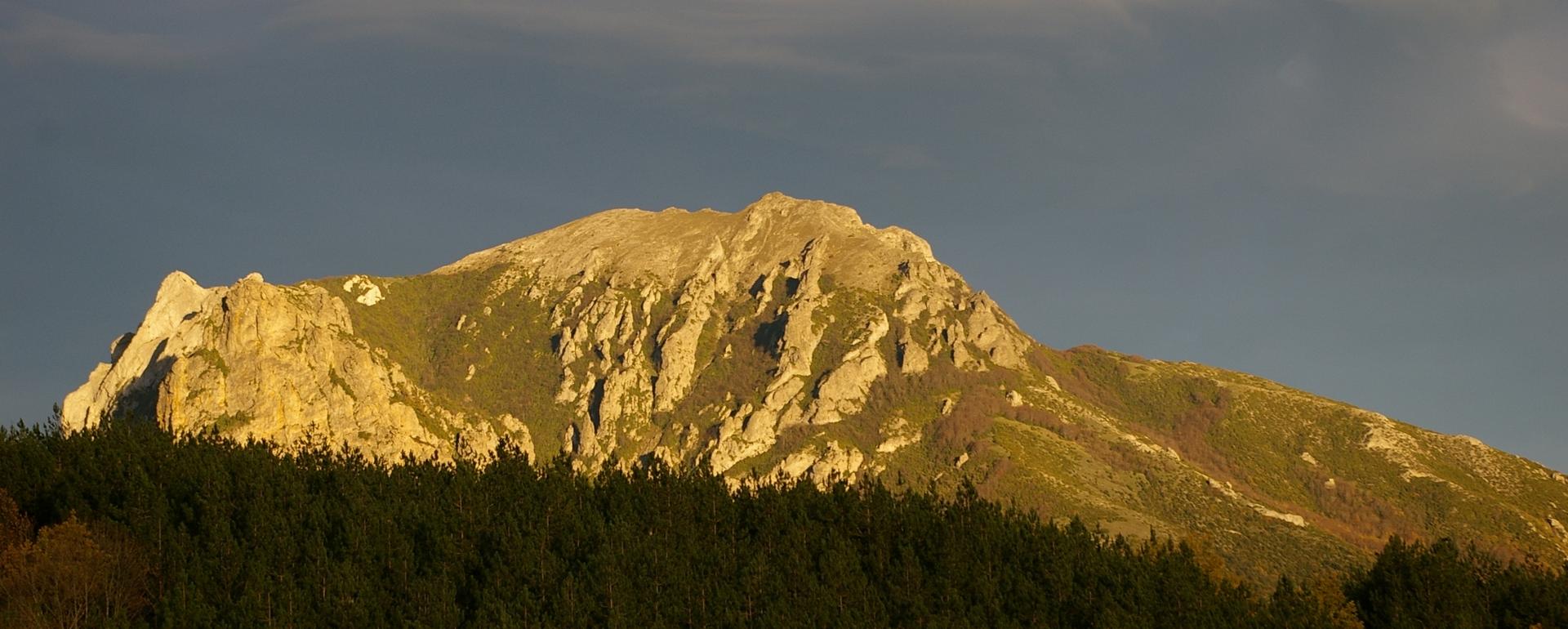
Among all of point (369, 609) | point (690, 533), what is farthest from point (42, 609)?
point (690, 533)

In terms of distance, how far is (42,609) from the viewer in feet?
312

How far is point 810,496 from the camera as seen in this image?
498 ft

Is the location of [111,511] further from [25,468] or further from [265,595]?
[265,595]

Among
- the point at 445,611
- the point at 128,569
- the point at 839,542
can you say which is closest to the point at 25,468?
the point at 128,569

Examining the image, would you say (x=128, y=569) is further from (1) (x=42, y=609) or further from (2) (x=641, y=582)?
(2) (x=641, y=582)

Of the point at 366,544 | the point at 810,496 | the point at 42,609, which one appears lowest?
the point at 42,609

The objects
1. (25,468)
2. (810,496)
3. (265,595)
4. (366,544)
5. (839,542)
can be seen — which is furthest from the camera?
(810,496)

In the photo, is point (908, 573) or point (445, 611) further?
point (908, 573)

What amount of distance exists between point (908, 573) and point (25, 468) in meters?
78.1

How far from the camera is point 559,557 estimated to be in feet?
410

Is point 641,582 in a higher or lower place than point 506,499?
lower

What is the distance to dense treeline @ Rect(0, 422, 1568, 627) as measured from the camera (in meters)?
104

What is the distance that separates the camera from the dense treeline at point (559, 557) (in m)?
104

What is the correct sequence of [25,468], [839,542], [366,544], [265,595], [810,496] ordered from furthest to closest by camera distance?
[810,496] → [839,542] → [25,468] → [366,544] → [265,595]
